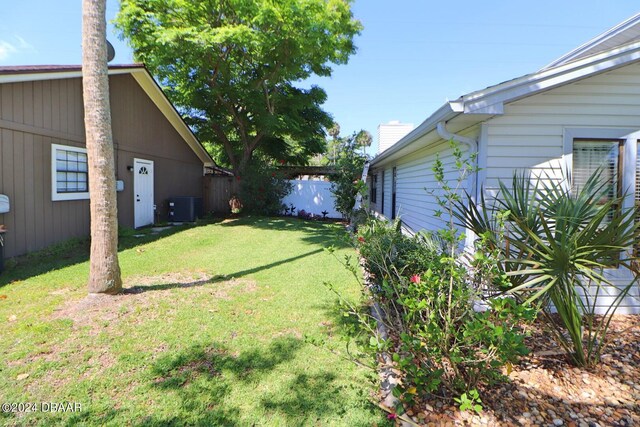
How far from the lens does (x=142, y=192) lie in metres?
11.0

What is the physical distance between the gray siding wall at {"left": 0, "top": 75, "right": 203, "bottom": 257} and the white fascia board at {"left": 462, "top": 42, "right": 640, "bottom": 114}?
7.93 m

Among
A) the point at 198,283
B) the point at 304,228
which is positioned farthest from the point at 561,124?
the point at 304,228

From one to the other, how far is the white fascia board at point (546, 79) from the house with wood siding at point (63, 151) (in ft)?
25.1

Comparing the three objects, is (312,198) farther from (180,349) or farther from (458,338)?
(458,338)

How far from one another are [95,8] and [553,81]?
5642 mm

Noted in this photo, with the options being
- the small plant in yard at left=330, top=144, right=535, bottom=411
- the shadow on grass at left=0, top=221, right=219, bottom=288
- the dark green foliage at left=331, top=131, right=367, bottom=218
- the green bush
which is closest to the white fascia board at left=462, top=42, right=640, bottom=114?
the small plant in yard at left=330, top=144, right=535, bottom=411

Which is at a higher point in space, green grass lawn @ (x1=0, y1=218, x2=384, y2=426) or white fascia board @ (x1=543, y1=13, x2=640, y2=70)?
white fascia board @ (x1=543, y1=13, x2=640, y2=70)

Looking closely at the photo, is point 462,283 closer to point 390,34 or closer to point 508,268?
point 508,268

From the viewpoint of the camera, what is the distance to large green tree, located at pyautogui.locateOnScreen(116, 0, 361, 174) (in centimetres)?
1084

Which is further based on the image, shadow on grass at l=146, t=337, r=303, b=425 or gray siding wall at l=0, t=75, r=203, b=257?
gray siding wall at l=0, t=75, r=203, b=257

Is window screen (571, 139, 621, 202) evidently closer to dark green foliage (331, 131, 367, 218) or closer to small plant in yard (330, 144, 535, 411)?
small plant in yard (330, 144, 535, 411)

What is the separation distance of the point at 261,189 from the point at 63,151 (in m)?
7.26

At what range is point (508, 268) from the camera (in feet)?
11.0

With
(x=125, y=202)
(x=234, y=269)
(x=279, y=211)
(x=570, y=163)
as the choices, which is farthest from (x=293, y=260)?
(x=279, y=211)
